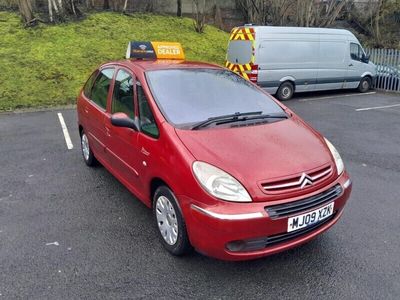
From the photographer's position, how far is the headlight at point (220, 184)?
8.75 feet

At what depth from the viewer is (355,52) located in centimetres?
1274

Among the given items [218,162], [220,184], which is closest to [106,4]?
[218,162]

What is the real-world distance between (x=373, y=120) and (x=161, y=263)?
7.22 m

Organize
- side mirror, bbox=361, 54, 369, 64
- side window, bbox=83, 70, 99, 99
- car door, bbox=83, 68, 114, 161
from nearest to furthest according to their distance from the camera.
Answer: car door, bbox=83, 68, 114, 161
side window, bbox=83, 70, 99, 99
side mirror, bbox=361, 54, 369, 64

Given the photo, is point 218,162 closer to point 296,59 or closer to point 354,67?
point 296,59

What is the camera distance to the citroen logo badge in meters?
2.81

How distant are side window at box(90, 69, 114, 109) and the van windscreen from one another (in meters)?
6.92

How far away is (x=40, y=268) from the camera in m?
3.09

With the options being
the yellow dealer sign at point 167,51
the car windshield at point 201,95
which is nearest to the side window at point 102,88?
the yellow dealer sign at point 167,51

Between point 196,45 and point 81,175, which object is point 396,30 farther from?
point 81,175

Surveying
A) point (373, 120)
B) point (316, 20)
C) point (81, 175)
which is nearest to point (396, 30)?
point (316, 20)

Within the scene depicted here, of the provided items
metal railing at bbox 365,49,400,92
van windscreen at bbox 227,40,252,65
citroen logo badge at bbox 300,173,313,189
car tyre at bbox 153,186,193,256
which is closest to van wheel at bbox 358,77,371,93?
metal railing at bbox 365,49,400,92

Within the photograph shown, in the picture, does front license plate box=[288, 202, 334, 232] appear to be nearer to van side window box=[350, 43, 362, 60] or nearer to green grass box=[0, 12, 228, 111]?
green grass box=[0, 12, 228, 111]

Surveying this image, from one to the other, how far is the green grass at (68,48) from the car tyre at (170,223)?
335 inches
